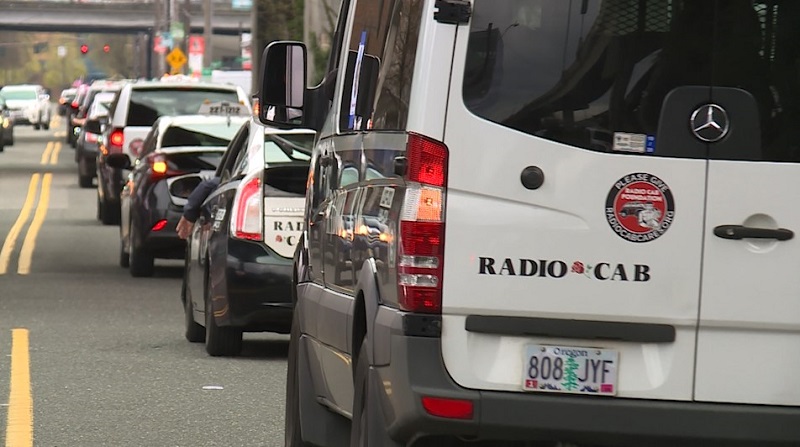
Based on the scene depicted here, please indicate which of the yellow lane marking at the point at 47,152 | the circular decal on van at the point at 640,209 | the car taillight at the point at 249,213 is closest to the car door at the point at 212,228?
the car taillight at the point at 249,213

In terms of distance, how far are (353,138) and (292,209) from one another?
522cm

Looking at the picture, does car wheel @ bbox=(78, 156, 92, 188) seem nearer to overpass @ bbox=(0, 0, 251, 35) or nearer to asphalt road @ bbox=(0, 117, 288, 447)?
asphalt road @ bbox=(0, 117, 288, 447)

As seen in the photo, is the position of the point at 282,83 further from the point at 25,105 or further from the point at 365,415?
the point at 25,105

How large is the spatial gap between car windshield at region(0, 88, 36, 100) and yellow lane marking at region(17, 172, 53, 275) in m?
41.6

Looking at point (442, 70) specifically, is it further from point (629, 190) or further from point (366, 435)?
point (366, 435)

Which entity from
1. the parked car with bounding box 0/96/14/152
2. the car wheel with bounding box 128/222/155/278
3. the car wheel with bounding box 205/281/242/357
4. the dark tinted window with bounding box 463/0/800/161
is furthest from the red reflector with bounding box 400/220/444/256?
the parked car with bounding box 0/96/14/152

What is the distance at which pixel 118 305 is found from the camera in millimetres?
16141

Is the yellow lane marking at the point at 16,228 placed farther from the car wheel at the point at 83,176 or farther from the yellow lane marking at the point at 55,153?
the yellow lane marking at the point at 55,153

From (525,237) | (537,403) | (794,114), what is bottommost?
(537,403)

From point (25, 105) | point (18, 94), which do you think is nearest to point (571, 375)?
point (25, 105)

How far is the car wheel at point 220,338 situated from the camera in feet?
40.9

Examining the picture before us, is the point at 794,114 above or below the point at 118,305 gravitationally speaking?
above

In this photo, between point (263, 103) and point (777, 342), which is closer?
point (777, 342)

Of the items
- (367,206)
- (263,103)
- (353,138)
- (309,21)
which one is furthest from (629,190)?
(309,21)
